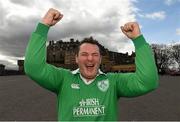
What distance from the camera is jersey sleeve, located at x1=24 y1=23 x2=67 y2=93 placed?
11.0ft

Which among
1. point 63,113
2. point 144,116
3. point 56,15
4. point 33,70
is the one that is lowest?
point 144,116

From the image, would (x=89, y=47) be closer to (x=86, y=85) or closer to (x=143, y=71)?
(x=86, y=85)

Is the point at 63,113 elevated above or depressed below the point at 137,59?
below

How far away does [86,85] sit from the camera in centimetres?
351

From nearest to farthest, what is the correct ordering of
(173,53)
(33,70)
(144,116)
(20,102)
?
(33,70) → (144,116) → (20,102) → (173,53)

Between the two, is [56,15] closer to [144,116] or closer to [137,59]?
[137,59]

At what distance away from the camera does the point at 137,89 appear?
3543 mm

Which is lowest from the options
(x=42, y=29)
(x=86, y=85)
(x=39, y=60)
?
(x=86, y=85)

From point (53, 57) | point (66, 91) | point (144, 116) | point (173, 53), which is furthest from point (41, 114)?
point (53, 57)

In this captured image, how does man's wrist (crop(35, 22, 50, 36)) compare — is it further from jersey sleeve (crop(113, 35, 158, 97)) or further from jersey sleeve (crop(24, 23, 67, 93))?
jersey sleeve (crop(113, 35, 158, 97))

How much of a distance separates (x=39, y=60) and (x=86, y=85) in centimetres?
46

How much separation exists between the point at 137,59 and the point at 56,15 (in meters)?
0.77

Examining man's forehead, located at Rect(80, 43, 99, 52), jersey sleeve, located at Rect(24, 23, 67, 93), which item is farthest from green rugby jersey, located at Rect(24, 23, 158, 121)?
man's forehead, located at Rect(80, 43, 99, 52)

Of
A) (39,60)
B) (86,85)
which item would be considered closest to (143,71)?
(86,85)
